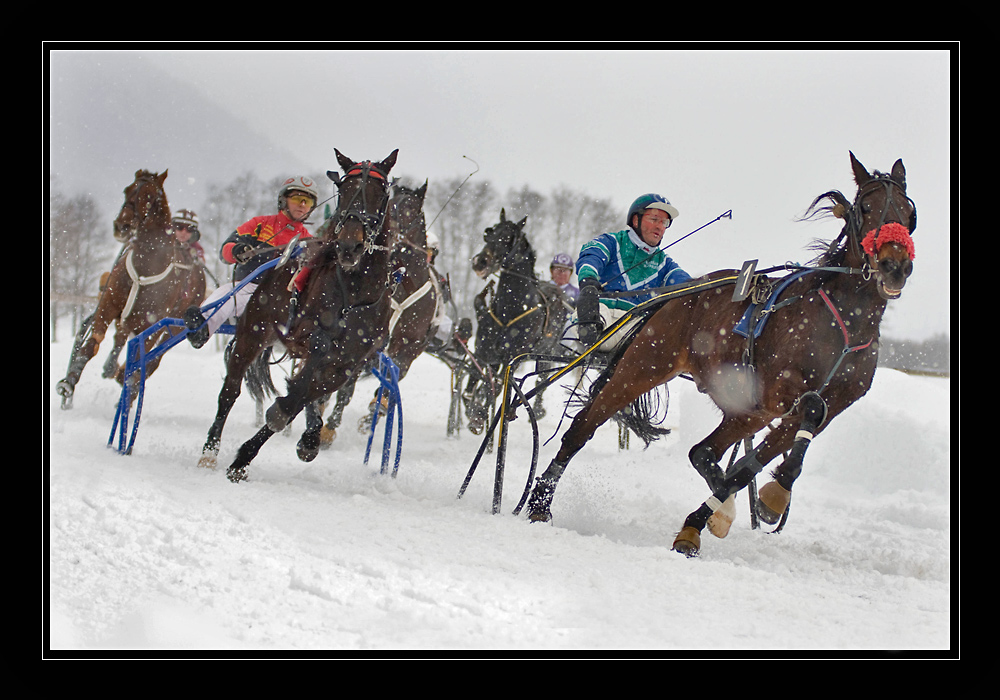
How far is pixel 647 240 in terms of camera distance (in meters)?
5.89

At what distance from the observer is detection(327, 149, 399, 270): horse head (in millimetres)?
5109

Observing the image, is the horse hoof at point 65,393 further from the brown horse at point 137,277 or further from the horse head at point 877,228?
the horse head at point 877,228

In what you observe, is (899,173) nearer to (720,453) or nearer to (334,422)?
(720,453)

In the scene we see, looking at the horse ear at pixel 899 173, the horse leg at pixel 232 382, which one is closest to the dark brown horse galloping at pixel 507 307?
the horse leg at pixel 232 382

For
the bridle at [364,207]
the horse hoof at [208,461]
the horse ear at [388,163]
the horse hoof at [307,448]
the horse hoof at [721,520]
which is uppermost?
the horse ear at [388,163]

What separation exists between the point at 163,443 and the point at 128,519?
10.8 ft

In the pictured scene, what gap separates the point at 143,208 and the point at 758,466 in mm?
7222

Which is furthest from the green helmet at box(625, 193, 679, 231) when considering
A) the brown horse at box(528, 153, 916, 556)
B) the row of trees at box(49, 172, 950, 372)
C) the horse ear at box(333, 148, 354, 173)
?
the row of trees at box(49, 172, 950, 372)

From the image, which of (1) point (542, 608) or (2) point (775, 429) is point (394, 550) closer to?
(1) point (542, 608)

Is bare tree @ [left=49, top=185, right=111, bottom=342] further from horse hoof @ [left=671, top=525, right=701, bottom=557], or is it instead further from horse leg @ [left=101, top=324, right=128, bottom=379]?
horse hoof @ [left=671, top=525, right=701, bottom=557]

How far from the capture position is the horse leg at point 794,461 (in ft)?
→ 14.3

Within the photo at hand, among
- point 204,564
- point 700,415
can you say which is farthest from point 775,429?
point 700,415

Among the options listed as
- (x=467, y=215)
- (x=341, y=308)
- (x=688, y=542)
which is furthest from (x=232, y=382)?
(x=467, y=215)

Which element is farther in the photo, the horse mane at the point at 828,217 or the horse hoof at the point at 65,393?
A: the horse hoof at the point at 65,393
